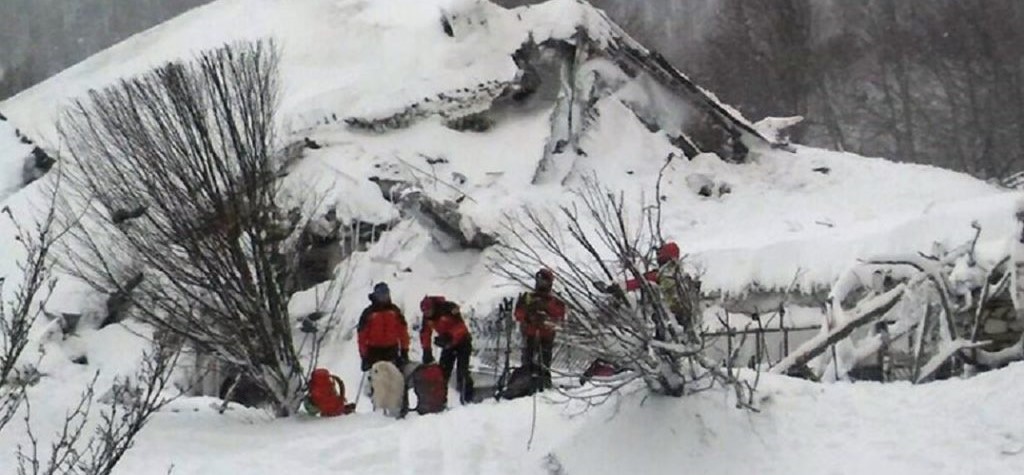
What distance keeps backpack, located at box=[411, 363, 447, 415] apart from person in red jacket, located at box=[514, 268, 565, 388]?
83cm

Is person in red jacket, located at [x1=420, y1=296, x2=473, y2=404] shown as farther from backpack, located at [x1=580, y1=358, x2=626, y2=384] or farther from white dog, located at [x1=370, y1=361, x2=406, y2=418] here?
backpack, located at [x1=580, y1=358, x2=626, y2=384]

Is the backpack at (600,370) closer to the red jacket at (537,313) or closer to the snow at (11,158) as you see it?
the red jacket at (537,313)

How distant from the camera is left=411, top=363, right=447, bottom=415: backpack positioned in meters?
11.7

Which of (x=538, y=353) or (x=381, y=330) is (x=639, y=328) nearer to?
(x=538, y=353)

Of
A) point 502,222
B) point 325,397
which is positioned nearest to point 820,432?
point 325,397

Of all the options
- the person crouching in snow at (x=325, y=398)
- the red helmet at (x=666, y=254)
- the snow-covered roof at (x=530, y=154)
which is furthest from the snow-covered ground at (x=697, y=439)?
the snow-covered roof at (x=530, y=154)

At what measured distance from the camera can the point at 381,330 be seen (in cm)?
1238

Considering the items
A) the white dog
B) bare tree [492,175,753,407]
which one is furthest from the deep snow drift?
the white dog

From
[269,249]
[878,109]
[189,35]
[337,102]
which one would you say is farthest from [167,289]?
[878,109]

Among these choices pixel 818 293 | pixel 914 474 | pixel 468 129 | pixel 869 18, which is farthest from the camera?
pixel 869 18

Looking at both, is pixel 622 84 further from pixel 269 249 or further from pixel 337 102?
pixel 269 249

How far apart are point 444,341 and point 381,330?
1.97 feet

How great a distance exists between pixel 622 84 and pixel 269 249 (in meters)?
10.4

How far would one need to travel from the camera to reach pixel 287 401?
12.8 meters
